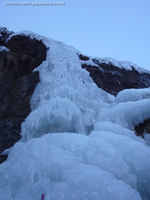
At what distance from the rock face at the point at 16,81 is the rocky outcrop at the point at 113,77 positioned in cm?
272

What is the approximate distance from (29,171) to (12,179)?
249 millimetres

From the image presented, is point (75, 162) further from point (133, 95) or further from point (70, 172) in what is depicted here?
point (133, 95)

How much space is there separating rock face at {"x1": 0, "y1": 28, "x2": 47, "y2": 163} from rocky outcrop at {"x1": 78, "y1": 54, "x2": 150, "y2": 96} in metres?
2.72

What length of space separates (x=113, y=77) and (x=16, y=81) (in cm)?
525

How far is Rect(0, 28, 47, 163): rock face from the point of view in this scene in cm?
586

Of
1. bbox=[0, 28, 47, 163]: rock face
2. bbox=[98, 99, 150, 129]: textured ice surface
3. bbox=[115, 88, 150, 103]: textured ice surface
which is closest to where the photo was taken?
bbox=[98, 99, 150, 129]: textured ice surface

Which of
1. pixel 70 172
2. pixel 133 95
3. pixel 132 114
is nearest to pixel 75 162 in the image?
pixel 70 172

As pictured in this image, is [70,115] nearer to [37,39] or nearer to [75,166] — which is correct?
[75,166]

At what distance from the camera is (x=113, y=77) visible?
9266mm

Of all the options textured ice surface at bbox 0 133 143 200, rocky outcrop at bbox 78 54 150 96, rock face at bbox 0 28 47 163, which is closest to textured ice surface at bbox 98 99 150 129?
textured ice surface at bbox 0 133 143 200

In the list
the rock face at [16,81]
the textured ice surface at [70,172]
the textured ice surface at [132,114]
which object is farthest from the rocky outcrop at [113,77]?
the textured ice surface at [70,172]

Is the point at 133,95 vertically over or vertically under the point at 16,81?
over

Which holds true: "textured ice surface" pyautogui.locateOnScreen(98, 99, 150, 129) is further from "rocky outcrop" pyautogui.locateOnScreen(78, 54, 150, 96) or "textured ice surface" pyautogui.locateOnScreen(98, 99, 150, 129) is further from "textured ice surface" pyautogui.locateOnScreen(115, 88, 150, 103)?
"rocky outcrop" pyautogui.locateOnScreen(78, 54, 150, 96)

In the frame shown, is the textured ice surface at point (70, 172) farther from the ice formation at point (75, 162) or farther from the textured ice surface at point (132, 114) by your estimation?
the textured ice surface at point (132, 114)
